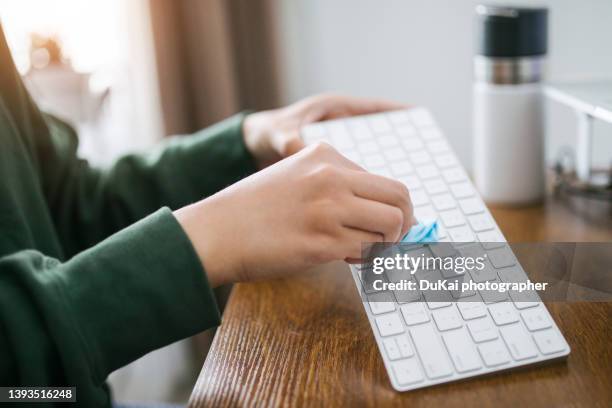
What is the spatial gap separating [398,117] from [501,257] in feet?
0.77

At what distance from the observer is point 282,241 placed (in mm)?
421

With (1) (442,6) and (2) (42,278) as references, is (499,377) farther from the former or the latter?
(1) (442,6)

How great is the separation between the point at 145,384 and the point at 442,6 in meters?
1.09

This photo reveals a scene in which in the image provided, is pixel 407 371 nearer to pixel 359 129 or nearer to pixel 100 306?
pixel 100 306

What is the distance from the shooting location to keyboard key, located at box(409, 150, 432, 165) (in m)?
0.58

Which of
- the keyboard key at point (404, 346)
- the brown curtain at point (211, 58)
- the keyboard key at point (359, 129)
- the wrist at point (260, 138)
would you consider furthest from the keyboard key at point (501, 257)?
the brown curtain at point (211, 58)

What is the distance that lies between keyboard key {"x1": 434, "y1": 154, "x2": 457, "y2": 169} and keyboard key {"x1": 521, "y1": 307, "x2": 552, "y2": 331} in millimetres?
190

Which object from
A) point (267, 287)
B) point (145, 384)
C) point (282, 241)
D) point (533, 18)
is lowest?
point (145, 384)

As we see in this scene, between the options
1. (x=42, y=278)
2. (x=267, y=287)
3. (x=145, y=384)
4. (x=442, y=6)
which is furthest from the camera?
(x=145, y=384)

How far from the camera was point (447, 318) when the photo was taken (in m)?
0.42

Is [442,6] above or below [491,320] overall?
above

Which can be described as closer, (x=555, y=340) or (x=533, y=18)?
(x=555, y=340)

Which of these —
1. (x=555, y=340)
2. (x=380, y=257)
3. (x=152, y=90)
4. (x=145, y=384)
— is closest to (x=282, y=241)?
(x=380, y=257)

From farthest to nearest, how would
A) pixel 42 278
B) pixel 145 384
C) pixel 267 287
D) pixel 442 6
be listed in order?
1. pixel 145 384
2. pixel 442 6
3. pixel 267 287
4. pixel 42 278
